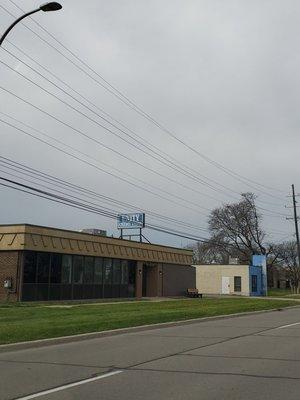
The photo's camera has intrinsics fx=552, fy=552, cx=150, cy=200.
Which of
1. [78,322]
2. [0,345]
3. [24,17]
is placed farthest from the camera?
[78,322]

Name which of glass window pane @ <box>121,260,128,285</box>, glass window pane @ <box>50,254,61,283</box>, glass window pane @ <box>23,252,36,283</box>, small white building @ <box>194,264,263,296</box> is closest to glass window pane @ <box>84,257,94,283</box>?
glass window pane @ <box>50,254,61,283</box>

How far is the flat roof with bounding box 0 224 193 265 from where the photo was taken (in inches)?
1297

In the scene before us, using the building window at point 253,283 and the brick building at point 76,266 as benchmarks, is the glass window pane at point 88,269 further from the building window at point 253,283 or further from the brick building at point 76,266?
the building window at point 253,283

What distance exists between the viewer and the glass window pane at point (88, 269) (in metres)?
38.6

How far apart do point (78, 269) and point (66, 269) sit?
4.62 ft

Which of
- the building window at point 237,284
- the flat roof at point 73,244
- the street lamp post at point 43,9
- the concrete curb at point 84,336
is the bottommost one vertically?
the concrete curb at point 84,336

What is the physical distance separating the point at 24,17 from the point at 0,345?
8449 mm

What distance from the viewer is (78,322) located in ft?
62.5

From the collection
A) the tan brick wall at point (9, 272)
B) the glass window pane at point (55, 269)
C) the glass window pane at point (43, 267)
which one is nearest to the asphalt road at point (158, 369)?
the tan brick wall at point (9, 272)

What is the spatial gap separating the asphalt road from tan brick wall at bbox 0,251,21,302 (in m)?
17.6

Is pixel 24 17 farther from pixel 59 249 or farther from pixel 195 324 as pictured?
pixel 59 249

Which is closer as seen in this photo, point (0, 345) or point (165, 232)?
point (0, 345)

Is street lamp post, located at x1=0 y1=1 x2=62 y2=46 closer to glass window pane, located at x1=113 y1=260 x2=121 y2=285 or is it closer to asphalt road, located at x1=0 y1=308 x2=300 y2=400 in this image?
asphalt road, located at x1=0 y1=308 x2=300 y2=400

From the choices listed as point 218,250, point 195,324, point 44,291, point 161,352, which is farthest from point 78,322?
point 218,250
